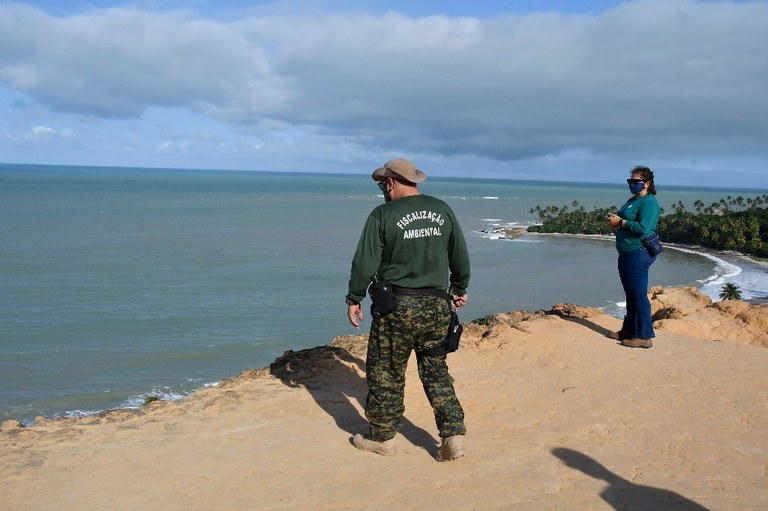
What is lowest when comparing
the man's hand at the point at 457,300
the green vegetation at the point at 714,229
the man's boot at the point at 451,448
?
the green vegetation at the point at 714,229

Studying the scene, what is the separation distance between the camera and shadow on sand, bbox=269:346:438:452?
6.08 m

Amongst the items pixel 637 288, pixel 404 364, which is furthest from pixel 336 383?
pixel 637 288

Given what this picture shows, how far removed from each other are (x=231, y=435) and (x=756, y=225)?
57251 mm

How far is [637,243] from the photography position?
319 inches

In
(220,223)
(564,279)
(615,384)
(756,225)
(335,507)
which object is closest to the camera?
(335,507)

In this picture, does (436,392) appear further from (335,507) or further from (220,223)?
(220,223)

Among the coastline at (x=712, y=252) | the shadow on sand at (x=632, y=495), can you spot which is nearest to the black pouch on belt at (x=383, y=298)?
the shadow on sand at (x=632, y=495)

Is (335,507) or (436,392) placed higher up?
(436,392)

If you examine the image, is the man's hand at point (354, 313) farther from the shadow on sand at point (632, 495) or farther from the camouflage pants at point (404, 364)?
the shadow on sand at point (632, 495)

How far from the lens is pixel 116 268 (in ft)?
114

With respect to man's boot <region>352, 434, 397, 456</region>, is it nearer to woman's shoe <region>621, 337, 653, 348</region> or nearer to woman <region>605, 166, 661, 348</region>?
woman <region>605, 166, 661, 348</region>

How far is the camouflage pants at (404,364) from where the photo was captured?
16.9 ft

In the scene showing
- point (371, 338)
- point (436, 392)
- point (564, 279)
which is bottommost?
point (564, 279)

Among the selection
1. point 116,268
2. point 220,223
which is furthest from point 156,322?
point 220,223
